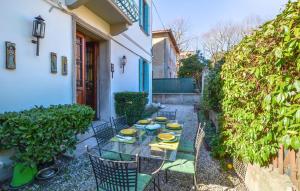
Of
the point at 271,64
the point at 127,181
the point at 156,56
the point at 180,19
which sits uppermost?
the point at 180,19

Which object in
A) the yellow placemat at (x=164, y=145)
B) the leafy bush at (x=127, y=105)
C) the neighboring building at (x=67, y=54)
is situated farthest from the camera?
the leafy bush at (x=127, y=105)

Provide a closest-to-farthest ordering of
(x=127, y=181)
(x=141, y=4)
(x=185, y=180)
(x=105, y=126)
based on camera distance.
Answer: (x=127, y=181), (x=185, y=180), (x=105, y=126), (x=141, y=4)

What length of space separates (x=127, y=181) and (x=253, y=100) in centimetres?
170

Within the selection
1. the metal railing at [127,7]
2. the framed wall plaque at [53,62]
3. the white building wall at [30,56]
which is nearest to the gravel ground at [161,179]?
the white building wall at [30,56]

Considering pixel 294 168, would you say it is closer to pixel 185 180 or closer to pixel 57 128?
pixel 185 180

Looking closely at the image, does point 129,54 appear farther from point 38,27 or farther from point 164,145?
point 164,145

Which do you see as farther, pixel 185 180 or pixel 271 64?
pixel 185 180

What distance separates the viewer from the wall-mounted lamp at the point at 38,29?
316 centimetres

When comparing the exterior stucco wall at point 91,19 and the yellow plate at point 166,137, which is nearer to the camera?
the yellow plate at point 166,137

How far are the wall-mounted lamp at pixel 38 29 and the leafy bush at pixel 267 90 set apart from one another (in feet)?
10.1

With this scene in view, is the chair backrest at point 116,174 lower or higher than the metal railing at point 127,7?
lower

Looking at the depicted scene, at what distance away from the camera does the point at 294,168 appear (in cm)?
174

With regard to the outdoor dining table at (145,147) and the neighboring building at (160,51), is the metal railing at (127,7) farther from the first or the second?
the neighboring building at (160,51)

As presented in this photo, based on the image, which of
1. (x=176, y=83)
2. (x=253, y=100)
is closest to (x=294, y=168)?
(x=253, y=100)
